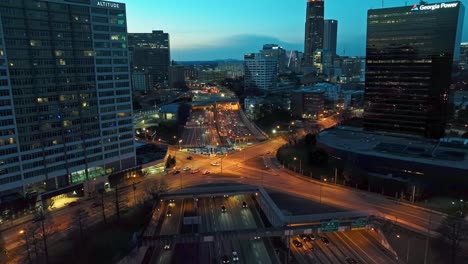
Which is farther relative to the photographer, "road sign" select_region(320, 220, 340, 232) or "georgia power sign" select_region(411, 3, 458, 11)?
"georgia power sign" select_region(411, 3, 458, 11)

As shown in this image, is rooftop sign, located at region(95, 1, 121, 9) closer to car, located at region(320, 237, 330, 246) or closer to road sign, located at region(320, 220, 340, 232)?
road sign, located at region(320, 220, 340, 232)

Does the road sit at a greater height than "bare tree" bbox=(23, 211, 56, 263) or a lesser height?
greater

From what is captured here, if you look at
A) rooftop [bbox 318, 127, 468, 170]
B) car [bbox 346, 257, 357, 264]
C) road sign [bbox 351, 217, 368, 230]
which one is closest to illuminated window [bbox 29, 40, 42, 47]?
road sign [bbox 351, 217, 368, 230]

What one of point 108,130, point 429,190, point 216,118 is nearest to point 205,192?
point 108,130

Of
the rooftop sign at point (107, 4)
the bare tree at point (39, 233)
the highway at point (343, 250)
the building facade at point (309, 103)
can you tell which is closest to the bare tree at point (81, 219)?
the bare tree at point (39, 233)

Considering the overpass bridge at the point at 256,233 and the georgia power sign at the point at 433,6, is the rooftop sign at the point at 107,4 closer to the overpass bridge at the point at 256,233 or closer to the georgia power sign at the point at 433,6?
the overpass bridge at the point at 256,233

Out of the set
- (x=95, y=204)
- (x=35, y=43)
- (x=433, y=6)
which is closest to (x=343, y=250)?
(x=95, y=204)

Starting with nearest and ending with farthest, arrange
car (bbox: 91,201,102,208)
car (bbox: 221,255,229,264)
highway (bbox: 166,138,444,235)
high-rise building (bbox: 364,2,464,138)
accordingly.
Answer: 1. car (bbox: 221,255,229,264)
2. highway (bbox: 166,138,444,235)
3. car (bbox: 91,201,102,208)
4. high-rise building (bbox: 364,2,464,138)
